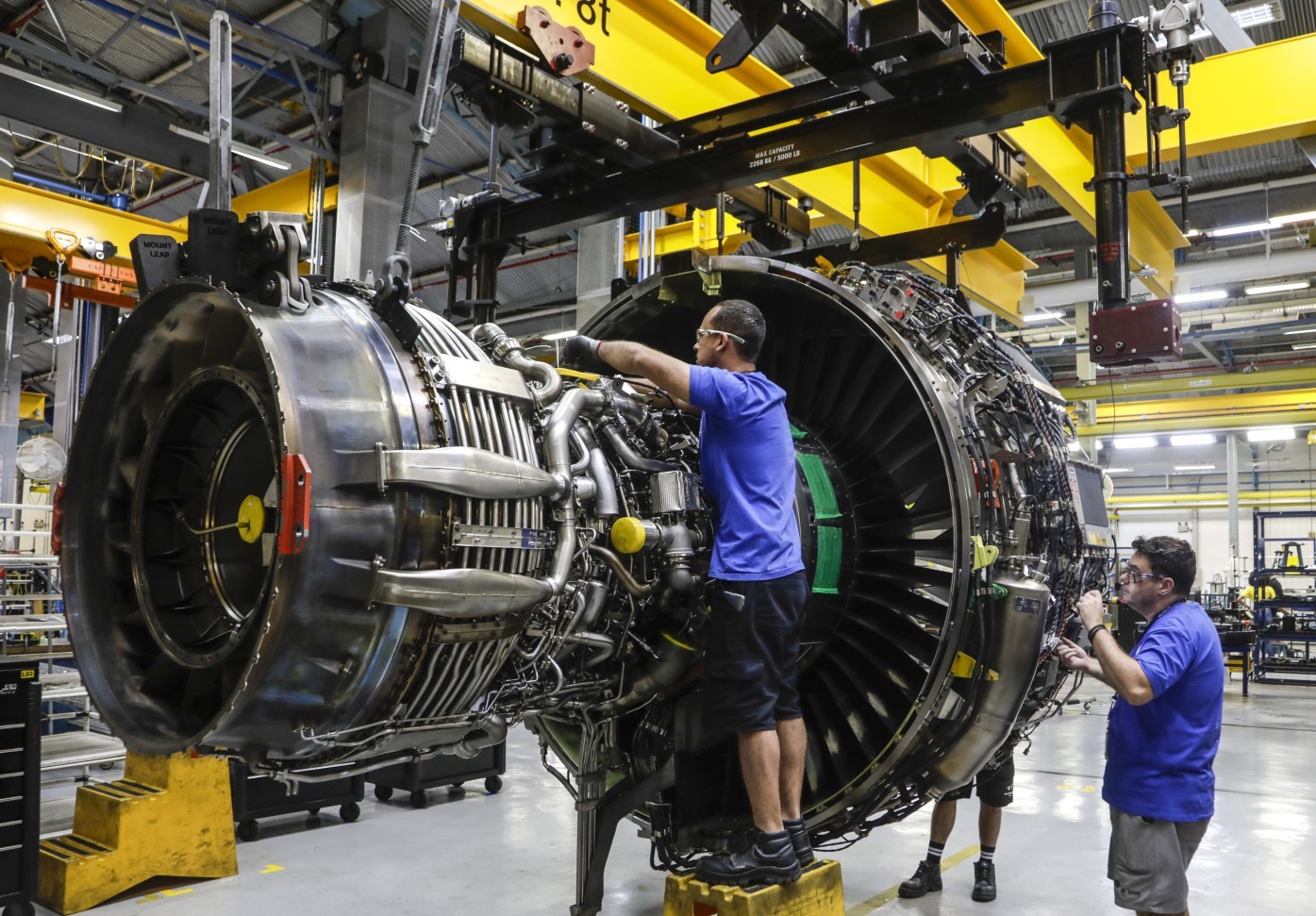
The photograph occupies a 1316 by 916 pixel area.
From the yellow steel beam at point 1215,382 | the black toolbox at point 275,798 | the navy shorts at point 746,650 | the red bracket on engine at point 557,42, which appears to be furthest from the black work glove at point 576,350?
the yellow steel beam at point 1215,382

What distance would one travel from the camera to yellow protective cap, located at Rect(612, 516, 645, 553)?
2572 mm

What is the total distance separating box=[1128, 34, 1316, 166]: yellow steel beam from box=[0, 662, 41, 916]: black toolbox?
6.25 metres

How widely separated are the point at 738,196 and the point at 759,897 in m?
4.15

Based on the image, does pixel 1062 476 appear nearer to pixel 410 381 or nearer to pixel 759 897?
pixel 759 897

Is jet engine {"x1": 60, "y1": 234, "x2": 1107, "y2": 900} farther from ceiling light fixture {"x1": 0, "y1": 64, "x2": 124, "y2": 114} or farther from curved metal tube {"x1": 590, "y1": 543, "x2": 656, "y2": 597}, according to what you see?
ceiling light fixture {"x1": 0, "y1": 64, "x2": 124, "y2": 114}

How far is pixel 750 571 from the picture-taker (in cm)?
277

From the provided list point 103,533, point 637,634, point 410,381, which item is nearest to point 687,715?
point 637,634

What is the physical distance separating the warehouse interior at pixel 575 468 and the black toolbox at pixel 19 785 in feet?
→ 0.07

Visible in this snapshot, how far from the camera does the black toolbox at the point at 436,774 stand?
6.09 m

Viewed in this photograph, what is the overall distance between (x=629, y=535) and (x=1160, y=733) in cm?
194

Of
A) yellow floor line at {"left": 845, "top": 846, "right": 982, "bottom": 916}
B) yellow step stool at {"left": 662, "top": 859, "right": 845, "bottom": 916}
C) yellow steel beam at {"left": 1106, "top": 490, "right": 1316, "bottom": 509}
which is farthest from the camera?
yellow steel beam at {"left": 1106, "top": 490, "right": 1316, "bottom": 509}

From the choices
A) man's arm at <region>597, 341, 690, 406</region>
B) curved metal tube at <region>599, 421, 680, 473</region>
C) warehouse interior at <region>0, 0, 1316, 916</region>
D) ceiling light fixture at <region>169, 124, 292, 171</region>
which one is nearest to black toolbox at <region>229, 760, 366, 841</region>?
warehouse interior at <region>0, 0, 1316, 916</region>

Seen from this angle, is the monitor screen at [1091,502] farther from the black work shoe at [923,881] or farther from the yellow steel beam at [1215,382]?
the yellow steel beam at [1215,382]

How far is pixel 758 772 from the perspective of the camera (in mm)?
2709
